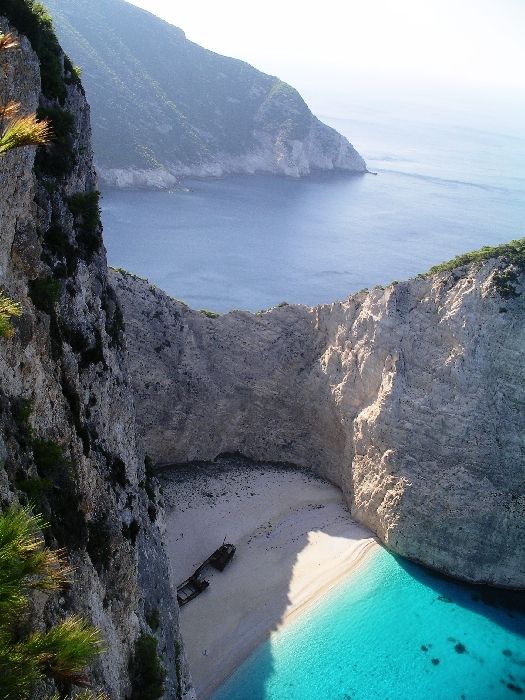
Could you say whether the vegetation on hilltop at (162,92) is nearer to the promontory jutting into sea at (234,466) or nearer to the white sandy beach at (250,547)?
the promontory jutting into sea at (234,466)

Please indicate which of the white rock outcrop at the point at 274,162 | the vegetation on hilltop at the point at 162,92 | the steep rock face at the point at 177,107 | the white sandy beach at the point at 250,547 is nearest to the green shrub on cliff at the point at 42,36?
the white sandy beach at the point at 250,547

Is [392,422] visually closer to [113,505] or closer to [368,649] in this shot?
[368,649]

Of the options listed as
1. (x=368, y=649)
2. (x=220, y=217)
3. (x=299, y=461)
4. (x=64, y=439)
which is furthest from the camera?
(x=220, y=217)

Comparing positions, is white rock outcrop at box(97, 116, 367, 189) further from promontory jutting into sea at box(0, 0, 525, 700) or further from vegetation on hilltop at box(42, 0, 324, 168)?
promontory jutting into sea at box(0, 0, 525, 700)

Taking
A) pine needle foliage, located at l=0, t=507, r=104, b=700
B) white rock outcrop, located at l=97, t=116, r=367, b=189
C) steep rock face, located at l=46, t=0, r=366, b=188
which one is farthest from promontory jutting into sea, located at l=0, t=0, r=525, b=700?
steep rock face, located at l=46, t=0, r=366, b=188

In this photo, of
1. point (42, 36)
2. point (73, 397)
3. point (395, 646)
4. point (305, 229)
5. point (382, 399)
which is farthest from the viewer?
point (305, 229)

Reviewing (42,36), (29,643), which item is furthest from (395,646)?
(42,36)

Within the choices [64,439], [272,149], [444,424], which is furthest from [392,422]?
[272,149]

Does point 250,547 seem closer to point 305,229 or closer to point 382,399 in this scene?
point 382,399
